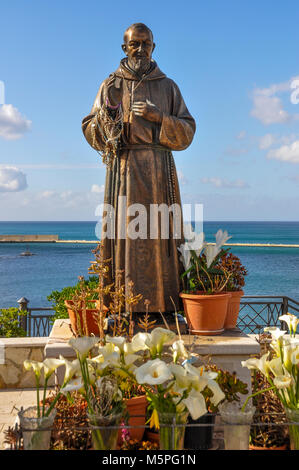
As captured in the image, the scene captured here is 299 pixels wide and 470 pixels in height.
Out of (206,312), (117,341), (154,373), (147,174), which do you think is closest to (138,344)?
(117,341)

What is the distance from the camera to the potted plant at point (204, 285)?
166 inches

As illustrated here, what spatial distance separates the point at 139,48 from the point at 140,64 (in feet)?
0.48

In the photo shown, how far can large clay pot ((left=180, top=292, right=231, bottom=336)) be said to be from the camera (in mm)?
4188

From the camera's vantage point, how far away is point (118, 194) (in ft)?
15.1

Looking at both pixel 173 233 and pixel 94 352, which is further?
pixel 173 233

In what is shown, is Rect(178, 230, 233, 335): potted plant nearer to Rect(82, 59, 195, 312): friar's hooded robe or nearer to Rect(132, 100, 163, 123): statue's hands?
Rect(82, 59, 195, 312): friar's hooded robe

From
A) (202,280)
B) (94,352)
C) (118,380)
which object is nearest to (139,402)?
(118,380)

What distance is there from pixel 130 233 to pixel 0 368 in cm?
199

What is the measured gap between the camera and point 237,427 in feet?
7.14

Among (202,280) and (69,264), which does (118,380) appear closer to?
(202,280)

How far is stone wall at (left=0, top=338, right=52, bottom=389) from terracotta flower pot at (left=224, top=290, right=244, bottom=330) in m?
1.89

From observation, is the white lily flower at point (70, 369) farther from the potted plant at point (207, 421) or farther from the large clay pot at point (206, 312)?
the large clay pot at point (206, 312)

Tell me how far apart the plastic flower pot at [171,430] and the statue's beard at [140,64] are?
11.2 feet

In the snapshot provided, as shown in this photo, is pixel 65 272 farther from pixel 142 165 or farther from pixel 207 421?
pixel 207 421
